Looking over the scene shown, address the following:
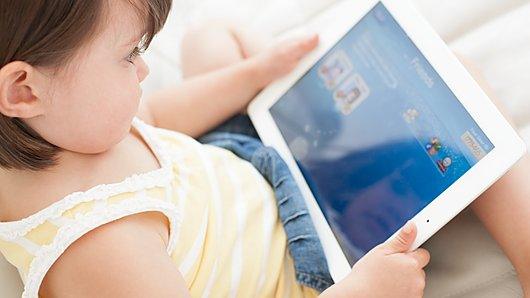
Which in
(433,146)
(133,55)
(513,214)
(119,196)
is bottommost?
(513,214)

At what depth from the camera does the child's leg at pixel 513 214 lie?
2.39 feet

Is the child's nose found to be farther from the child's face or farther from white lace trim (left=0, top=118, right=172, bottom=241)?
white lace trim (left=0, top=118, right=172, bottom=241)

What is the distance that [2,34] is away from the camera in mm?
570

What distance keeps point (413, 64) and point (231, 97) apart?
270 millimetres

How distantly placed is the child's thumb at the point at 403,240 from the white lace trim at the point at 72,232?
9.5 inches

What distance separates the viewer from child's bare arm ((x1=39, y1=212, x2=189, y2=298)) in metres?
0.65

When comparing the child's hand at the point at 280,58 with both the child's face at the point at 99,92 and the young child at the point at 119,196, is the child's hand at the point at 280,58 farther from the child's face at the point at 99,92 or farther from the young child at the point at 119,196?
the child's face at the point at 99,92

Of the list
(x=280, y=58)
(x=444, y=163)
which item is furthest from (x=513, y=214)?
(x=280, y=58)

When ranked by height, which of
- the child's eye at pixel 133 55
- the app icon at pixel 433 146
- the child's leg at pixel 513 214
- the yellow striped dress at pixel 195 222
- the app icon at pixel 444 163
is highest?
the child's eye at pixel 133 55

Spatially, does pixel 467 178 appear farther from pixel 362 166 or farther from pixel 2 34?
pixel 2 34

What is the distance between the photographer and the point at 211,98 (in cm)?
93

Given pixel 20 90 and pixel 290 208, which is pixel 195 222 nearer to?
pixel 290 208

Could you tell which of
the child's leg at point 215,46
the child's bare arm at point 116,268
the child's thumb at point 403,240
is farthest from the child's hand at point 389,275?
the child's leg at point 215,46

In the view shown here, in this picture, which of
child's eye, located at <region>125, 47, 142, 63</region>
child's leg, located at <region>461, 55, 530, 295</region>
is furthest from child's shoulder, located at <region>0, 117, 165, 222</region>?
child's leg, located at <region>461, 55, 530, 295</region>
